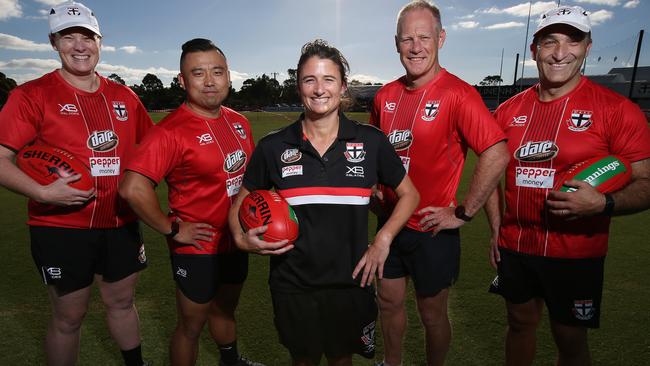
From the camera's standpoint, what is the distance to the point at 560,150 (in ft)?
8.27

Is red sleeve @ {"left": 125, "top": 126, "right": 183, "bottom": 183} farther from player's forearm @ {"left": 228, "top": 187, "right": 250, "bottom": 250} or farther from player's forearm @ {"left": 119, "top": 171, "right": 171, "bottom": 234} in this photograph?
player's forearm @ {"left": 228, "top": 187, "right": 250, "bottom": 250}

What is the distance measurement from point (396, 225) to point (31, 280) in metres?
4.75

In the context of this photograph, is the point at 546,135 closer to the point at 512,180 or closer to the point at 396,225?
the point at 512,180

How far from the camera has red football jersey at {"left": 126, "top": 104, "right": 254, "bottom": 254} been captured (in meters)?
2.62

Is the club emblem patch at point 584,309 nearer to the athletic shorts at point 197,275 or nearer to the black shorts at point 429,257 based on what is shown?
the black shorts at point 429,257

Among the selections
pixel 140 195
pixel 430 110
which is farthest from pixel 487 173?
pixel 140 195

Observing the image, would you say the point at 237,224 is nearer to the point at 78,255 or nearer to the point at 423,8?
the point at 78,255

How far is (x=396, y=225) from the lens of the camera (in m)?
2.17

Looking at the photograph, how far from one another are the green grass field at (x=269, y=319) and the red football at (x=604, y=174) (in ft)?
5.48

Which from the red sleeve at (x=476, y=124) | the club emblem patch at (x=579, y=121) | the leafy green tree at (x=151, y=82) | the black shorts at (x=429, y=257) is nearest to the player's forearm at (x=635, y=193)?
the club emblem patch at (x=579, y=121)

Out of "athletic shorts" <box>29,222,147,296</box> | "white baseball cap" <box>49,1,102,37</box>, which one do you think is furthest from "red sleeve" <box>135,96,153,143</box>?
"athletic shorts" <box>29,222,147,296</box>

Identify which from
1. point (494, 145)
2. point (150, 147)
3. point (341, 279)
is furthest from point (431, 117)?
point (150, 147)

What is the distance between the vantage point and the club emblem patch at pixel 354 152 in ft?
7.25

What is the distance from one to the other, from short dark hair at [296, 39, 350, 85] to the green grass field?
2.39 metres
